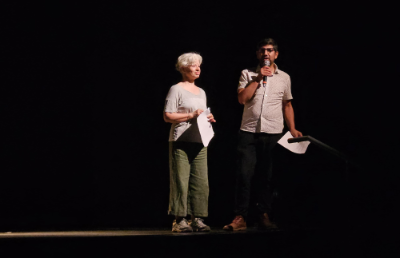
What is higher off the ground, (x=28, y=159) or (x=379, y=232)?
(x=28, y=159)

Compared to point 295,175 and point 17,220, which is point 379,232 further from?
point 17,220

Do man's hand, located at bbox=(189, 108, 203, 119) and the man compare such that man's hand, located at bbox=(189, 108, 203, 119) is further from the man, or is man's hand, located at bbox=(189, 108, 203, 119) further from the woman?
the man

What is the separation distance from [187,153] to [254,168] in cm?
48

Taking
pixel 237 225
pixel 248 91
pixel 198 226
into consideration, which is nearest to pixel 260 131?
pixel 248 91

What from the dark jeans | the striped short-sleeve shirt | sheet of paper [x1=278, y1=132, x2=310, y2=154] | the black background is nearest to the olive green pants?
the dark jeans

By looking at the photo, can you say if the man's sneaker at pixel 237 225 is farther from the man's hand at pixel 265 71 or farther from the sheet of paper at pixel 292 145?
the man's hand at pixel 265 71

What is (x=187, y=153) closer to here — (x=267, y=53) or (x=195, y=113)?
(x=195, y=113)

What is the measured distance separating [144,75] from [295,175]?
4.82 feet

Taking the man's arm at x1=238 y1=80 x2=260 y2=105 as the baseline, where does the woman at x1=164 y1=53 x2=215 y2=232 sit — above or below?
below

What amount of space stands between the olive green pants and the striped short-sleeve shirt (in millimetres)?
385

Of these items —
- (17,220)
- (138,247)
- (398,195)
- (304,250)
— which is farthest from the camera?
→ (17,220)

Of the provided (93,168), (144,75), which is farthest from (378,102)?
(93,168)

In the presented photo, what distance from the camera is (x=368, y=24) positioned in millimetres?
4352

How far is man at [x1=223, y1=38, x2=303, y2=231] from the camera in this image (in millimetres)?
3516
